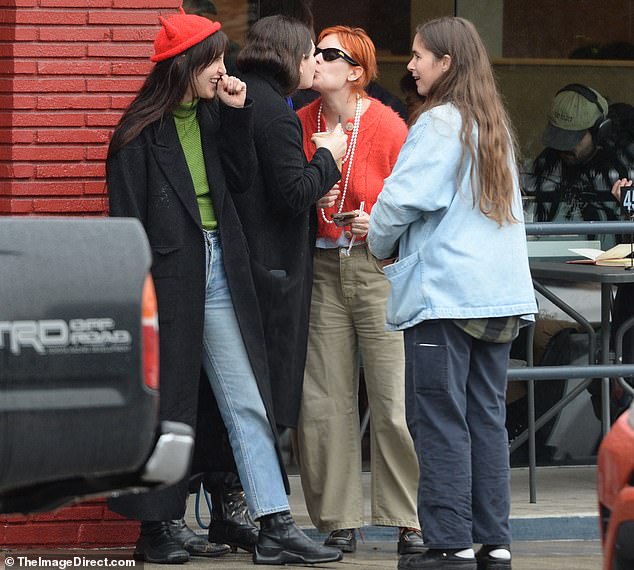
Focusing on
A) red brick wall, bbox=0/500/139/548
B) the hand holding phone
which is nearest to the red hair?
the hand holding phone

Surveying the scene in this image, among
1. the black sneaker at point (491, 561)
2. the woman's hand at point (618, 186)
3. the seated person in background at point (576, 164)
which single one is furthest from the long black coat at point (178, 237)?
the woman's hand at point (618, 186)

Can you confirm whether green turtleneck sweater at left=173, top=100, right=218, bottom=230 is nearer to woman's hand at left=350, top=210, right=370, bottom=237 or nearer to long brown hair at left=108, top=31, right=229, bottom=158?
long brown hair at left=108, top=31, right=229, bottom=158

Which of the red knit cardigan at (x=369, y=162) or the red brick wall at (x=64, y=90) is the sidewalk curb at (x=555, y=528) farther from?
the red brick wall at (x=64, y=90)

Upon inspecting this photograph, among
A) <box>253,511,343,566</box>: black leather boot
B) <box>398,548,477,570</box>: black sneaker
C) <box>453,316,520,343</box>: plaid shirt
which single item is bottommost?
<box>253,511,343,566</box>: black leather boot

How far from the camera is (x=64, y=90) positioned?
5.85m

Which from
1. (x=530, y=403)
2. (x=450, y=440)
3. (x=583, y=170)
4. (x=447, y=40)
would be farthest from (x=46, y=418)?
(x=583, y=170)

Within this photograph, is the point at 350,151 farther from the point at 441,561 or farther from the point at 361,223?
the point at 441,561

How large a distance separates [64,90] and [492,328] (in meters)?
1.99

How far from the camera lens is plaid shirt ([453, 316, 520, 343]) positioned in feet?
16.8

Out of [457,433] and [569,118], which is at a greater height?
[569,118]

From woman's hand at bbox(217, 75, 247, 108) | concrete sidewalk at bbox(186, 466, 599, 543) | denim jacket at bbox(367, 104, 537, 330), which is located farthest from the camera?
concrete sidewalk at bbox(186, 466, 599, 543)

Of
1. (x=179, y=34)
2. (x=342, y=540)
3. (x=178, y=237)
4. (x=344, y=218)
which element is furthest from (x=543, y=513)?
(x=179, y=34)

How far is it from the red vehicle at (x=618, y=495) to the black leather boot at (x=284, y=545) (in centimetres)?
218

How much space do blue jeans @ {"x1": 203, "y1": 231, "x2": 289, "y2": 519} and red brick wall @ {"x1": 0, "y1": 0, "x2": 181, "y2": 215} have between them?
670mm
